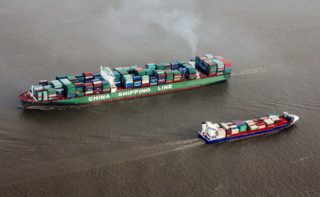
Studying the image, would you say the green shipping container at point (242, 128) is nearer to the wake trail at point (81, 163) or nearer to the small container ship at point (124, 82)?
the wake trail at point (81, 163)

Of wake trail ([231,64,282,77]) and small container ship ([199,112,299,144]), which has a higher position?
wake trail ([231,64,282,77])

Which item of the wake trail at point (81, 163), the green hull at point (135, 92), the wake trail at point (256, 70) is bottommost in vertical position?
the wake trail at point (81, 163)

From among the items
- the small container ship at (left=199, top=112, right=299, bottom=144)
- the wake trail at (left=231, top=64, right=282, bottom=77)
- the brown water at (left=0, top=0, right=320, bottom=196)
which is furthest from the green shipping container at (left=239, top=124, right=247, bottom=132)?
the wake trail at (left=231, top=64, right=282, bottom=77)

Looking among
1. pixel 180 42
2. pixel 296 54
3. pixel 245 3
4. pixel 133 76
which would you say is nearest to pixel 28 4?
pixel 180 42

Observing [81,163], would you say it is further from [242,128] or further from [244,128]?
[244,128]

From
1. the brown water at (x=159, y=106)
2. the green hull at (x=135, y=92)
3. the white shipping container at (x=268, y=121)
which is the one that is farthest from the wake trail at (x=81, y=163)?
the green hull at (x=135, y=92)

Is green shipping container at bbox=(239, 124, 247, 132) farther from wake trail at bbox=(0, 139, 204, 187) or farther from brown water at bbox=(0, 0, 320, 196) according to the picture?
wake trail at bbox=(0, 139, 204, 187)
